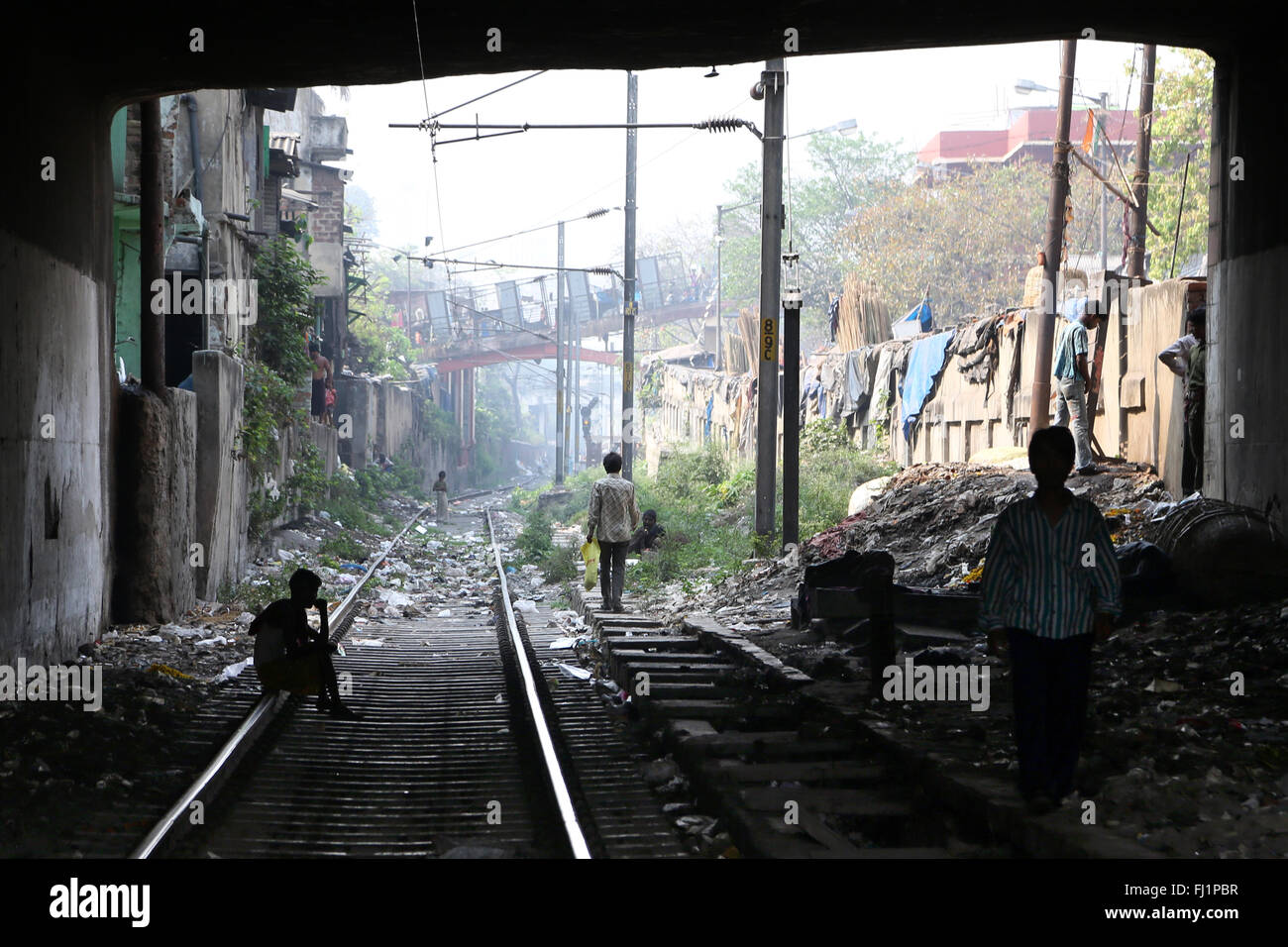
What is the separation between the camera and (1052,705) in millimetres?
5508

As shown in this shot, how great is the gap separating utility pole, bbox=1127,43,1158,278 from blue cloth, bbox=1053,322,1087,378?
7226 millimetres

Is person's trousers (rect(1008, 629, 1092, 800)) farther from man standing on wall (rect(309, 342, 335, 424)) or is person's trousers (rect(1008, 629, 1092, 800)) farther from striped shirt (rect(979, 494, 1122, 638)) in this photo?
man standing on wall (rect(309, 342, 335, 424))

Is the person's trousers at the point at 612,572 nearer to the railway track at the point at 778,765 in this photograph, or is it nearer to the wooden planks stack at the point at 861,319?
the railway track at the point at 778,765

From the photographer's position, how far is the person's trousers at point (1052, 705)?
5.46m

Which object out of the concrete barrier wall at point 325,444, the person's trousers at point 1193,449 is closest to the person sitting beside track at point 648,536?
the person's trousers at point 1193,449

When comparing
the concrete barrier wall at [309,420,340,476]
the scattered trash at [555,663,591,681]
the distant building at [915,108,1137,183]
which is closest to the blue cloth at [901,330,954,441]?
the scattered trash at [555,663,591,681]

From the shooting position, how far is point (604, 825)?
6.00m

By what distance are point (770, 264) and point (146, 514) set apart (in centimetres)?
768

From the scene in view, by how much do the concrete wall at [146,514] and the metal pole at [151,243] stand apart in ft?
1.02

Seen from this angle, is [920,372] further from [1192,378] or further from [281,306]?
[281,306]

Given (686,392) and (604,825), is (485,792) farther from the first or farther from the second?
(686,392)

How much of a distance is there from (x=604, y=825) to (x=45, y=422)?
5784 millimetres
